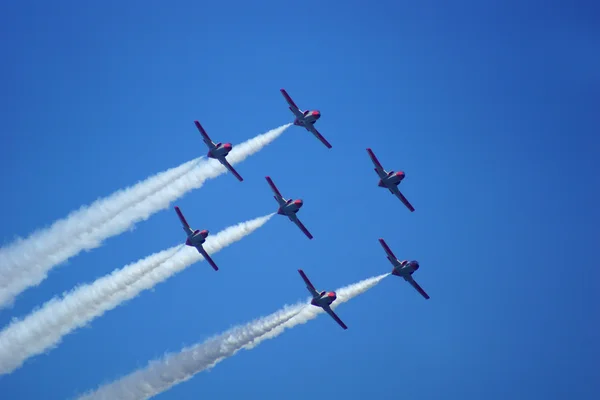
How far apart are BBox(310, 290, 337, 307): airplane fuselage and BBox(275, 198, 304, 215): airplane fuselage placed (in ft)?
25.1

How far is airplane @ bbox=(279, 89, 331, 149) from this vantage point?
Answer: 287 feet

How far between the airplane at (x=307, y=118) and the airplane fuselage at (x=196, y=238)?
13.1m

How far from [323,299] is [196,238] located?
459 inches

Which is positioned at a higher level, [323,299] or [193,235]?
[193,235]

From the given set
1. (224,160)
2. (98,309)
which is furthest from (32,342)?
(224,160)

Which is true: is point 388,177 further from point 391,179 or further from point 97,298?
point 97,298

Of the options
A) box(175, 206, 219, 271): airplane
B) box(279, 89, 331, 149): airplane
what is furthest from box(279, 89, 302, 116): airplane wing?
box(175, 206, 219, 271): airplane

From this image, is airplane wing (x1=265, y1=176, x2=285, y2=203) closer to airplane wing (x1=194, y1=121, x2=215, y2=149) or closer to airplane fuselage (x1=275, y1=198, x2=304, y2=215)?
airplane fuselage (x1=275, y1=198, x2=304, y2=215)

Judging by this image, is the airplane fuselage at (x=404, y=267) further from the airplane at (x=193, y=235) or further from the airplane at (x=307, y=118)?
the airplane at (x=193, y=235)

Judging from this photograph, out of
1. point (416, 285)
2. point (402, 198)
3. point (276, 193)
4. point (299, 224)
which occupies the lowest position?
point (416, 285)

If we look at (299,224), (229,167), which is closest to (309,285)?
(299,224)

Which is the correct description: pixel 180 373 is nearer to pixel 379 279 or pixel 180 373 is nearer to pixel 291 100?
pixel 379 279

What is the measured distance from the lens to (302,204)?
8619 centimetres

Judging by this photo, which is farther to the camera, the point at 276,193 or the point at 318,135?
the point at 318,135
